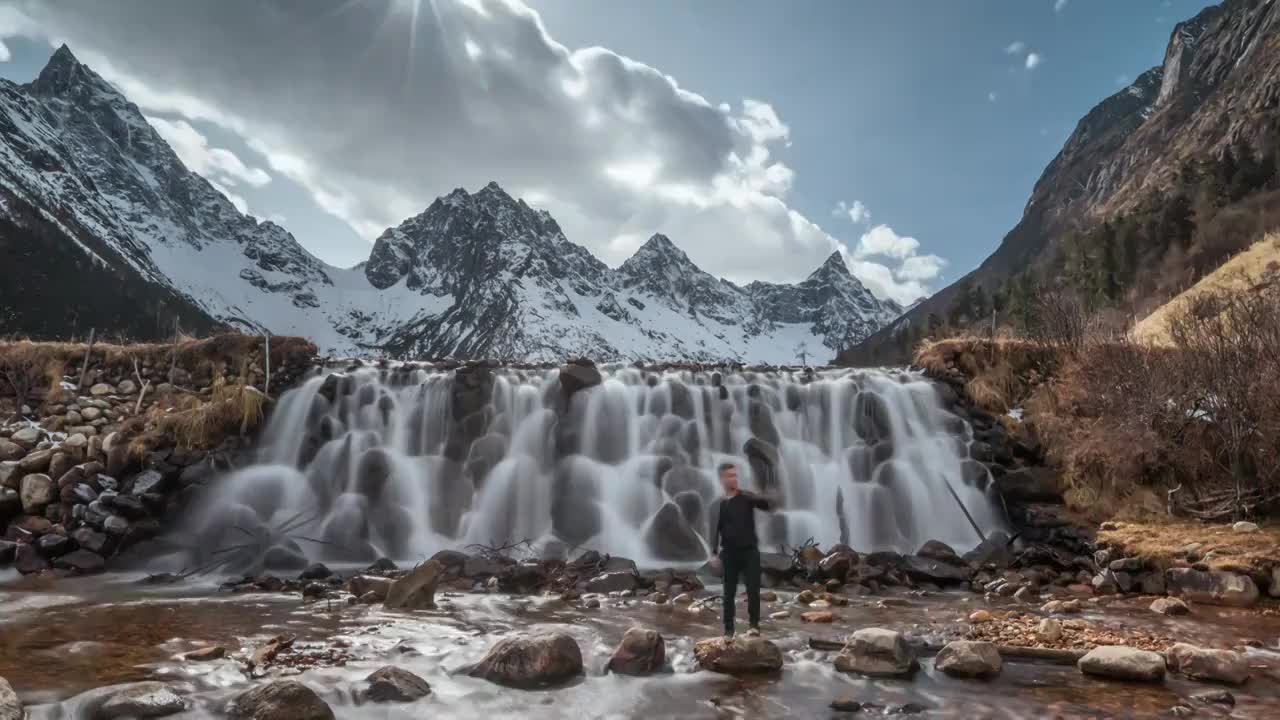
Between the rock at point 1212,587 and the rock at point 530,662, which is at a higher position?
the rock at point 1212,587

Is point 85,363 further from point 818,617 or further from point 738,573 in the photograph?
point 818,617

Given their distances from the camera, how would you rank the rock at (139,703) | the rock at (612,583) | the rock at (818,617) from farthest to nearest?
the rock at (612,583) < the rock at (818,617) < the rock at (139,703)

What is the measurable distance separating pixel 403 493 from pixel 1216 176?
72469mm

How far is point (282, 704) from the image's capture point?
5875mm

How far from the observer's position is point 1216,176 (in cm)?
6009

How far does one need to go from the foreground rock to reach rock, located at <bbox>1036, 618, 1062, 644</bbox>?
9977 mm

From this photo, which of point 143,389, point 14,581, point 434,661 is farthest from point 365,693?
point 143,389

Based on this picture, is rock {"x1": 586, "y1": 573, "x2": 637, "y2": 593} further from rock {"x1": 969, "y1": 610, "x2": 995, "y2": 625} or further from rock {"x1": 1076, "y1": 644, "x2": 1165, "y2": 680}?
rock {"x1": 1076, "y1": 644, "x2": 1165, "y2": 680}

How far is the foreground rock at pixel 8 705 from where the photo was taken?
5.23 meters

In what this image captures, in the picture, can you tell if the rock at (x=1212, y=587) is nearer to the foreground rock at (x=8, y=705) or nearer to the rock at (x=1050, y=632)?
the rock at (x=1050, y=632)

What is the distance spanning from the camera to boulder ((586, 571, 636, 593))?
1228cm

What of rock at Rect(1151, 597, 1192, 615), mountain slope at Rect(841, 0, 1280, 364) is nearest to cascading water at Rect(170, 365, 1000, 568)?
rock at Rect(1151, 597, 1192, 615)

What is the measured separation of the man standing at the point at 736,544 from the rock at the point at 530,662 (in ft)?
6.38

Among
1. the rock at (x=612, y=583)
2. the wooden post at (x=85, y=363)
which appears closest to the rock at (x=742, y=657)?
the rock at (x=612, y=583)
